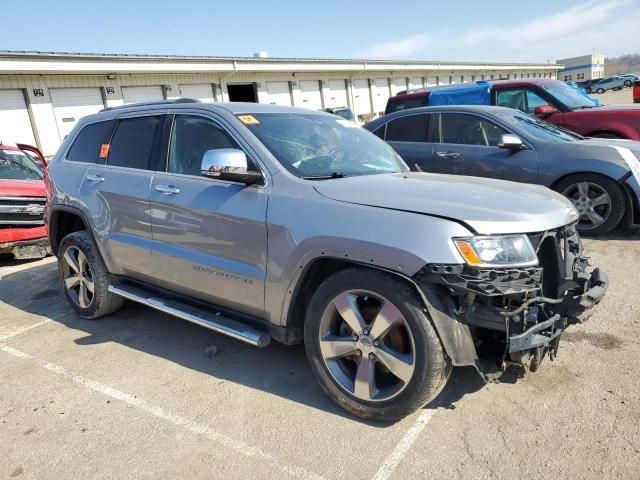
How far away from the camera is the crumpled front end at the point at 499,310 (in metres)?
2.48

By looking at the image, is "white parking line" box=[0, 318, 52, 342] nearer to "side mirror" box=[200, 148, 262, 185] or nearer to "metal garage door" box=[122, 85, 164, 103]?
"side mirror" box=[200, 148, 262, 185]

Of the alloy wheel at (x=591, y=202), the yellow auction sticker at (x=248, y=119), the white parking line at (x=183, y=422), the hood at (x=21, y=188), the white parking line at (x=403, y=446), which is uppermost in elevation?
the yellow auction sticker at (x=248, y=119)

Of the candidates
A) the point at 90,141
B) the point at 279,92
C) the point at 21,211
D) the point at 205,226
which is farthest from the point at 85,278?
the point at 279,92

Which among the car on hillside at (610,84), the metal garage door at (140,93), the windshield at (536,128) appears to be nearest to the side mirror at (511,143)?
the windshield at (536,128)

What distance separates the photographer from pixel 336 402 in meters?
2.97

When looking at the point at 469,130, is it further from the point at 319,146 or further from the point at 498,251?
the point at 498,251

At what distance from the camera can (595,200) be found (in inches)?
Result: 239

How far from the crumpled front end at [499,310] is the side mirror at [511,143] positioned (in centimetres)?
364

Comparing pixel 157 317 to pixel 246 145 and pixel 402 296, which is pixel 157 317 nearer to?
pixel 246 145

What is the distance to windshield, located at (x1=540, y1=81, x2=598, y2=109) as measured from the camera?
843 centimetres

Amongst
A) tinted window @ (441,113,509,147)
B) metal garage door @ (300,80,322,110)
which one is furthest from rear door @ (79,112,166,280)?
metal garage door @ (300,80,322,110)

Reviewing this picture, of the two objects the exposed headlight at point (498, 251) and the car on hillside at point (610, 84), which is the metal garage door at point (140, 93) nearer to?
the exposed headlight at point (498, 251)

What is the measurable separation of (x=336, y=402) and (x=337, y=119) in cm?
237

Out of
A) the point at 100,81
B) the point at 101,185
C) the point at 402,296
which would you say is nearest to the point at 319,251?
the point at 402,296
